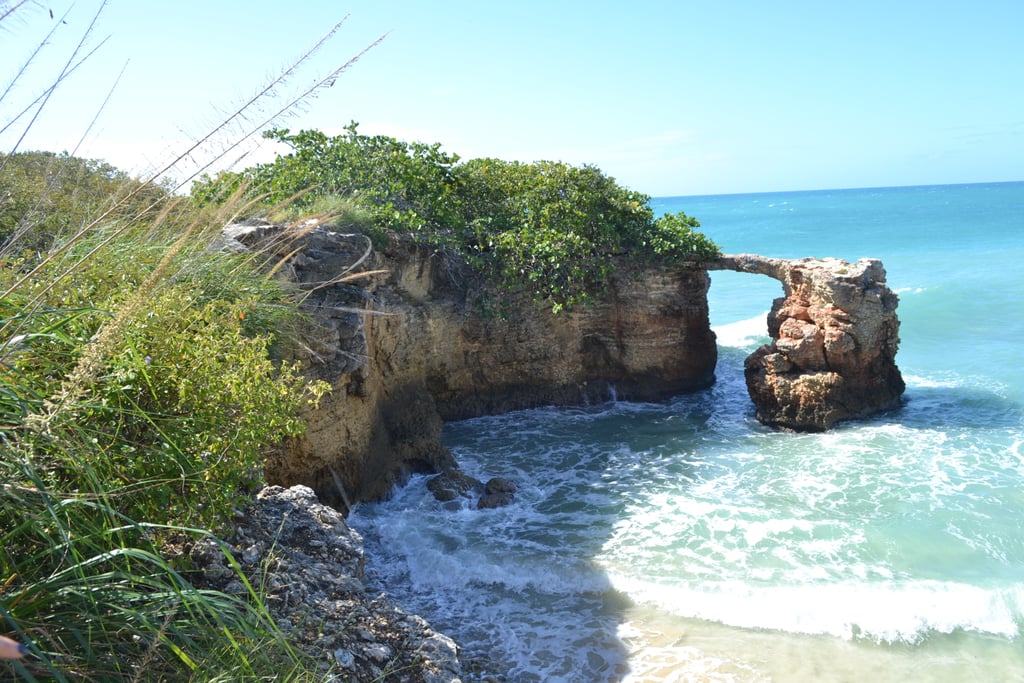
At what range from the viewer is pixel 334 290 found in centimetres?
988

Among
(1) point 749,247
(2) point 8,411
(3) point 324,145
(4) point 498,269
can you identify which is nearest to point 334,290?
(4) point 498,269

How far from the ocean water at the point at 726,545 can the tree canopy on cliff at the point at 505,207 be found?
9.44 feet

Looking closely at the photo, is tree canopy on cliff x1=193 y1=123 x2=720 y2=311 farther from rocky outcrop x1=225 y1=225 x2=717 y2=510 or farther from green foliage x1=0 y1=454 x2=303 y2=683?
green foliage x1=0 y1=454 x2=303 y2=683

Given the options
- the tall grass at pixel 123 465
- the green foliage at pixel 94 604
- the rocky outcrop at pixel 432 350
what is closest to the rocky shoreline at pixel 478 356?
the rocky outcrop at pixel 432 350

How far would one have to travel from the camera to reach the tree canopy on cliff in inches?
514

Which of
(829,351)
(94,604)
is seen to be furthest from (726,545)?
(94,604)

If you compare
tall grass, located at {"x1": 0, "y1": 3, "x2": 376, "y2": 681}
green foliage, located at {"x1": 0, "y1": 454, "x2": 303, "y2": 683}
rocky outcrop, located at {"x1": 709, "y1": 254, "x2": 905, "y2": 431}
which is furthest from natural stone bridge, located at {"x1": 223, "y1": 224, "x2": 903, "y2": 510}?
green foliage, located at {"x1": 0, "y1": 454, "x2": 303, "y2": 683}

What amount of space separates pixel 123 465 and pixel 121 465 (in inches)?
2.0

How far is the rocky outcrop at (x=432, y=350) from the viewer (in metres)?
9.24

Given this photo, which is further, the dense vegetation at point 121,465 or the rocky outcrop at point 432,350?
the rocky outcrop at point 432,350

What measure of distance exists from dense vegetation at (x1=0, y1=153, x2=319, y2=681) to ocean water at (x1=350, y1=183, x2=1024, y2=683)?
3.04 m

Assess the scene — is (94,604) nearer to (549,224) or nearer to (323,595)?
(323,595)

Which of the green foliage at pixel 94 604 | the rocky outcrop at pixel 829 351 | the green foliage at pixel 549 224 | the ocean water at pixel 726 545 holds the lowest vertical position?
the ocean water at pixel 726 545

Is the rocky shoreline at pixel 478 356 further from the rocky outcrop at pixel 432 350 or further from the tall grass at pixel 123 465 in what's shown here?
the tall grass at pixel 123 465
